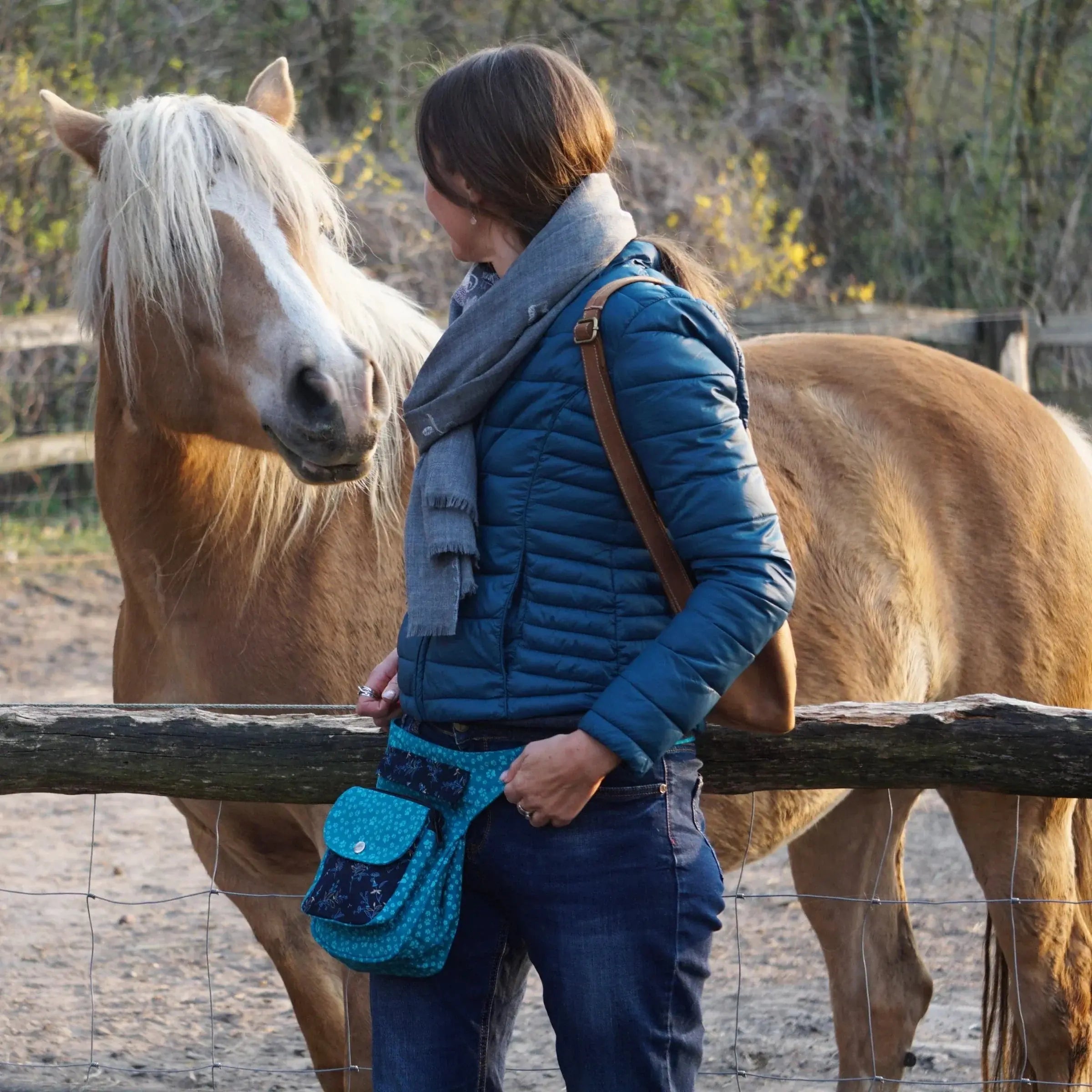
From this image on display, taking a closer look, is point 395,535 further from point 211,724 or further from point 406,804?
point 406,804

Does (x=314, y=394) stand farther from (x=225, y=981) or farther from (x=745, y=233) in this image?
(x=745, y=233)

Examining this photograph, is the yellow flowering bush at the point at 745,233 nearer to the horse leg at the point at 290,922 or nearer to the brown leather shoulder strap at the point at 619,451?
the horse leg at the point at 290,922

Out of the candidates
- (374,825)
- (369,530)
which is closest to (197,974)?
(369,530)

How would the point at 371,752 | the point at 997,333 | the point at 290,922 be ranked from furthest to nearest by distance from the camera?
the point at 997,333 < the point at 290,922 < the point at 371,752

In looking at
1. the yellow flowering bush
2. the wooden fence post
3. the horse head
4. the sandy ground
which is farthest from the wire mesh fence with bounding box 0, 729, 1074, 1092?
the yellow flowering bush

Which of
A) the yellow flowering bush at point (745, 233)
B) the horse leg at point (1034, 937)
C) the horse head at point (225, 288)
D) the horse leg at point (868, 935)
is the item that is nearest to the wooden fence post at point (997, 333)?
the yellow flowering bush at point (745, 233)

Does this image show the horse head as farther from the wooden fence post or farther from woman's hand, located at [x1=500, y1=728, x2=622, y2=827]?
the wooden fence post

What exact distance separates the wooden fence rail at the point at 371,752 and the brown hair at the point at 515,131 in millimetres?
863

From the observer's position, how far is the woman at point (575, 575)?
139 cm

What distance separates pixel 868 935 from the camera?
3297 mm

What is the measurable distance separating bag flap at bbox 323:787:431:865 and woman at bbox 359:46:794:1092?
0.24 feet

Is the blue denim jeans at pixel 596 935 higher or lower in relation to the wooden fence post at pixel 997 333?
lower

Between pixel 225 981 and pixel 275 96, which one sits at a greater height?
pixel 275 96

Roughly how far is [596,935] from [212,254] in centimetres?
151
